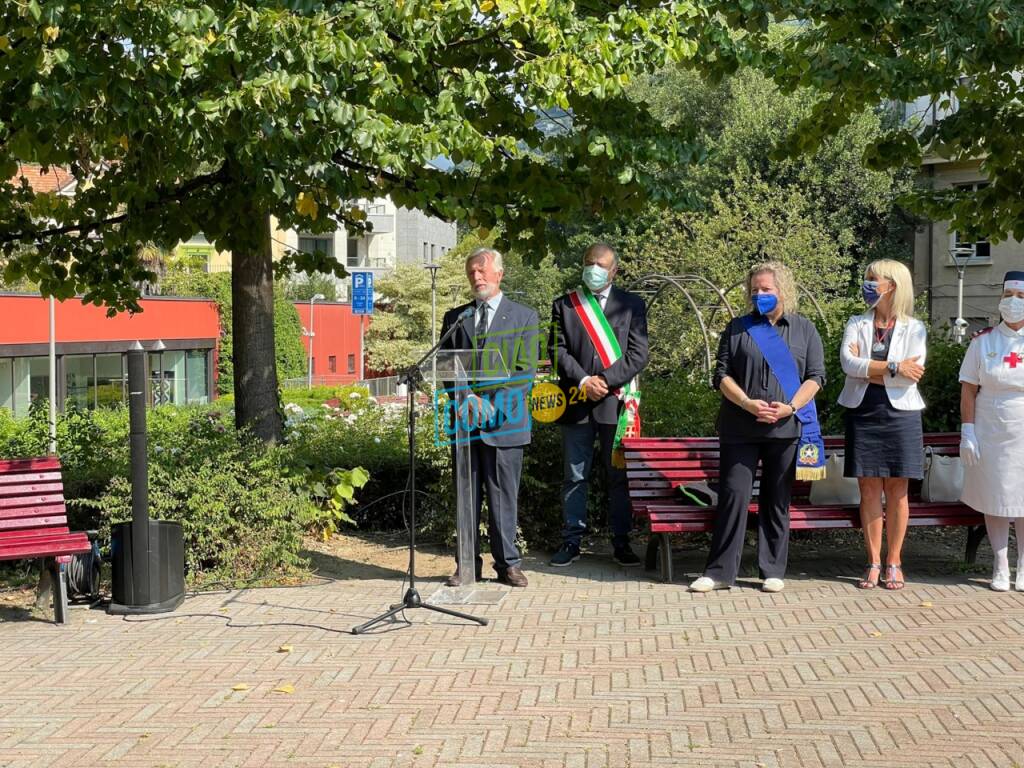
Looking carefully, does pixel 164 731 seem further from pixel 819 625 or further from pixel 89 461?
pixel 89 461

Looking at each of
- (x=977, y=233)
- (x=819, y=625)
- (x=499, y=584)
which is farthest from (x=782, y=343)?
(x=977, y=233)

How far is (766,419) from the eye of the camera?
752 cm

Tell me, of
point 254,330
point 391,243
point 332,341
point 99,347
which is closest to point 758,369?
point 254,330

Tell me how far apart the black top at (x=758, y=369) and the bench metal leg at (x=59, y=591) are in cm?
407

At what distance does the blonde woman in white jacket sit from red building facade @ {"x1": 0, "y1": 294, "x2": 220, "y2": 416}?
2560 cm

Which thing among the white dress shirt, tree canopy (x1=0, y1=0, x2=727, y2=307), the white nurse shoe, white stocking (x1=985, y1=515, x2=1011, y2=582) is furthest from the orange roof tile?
the white nurse shoe

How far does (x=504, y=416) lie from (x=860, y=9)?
4285 millimetres

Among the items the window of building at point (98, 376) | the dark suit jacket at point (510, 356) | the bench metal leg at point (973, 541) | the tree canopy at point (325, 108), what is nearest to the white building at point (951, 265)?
the window of building at point (98, 376)

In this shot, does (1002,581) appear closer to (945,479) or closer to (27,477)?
(945,479)

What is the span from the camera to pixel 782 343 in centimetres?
761

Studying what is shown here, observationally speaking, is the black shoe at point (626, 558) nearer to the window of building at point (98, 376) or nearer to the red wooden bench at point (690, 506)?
the red wooden bench at point (690, 506)

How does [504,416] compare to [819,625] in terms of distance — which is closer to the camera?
[819,625]

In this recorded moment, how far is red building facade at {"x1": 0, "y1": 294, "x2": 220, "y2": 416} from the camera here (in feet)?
123

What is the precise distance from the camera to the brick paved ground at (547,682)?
491 centimetres
